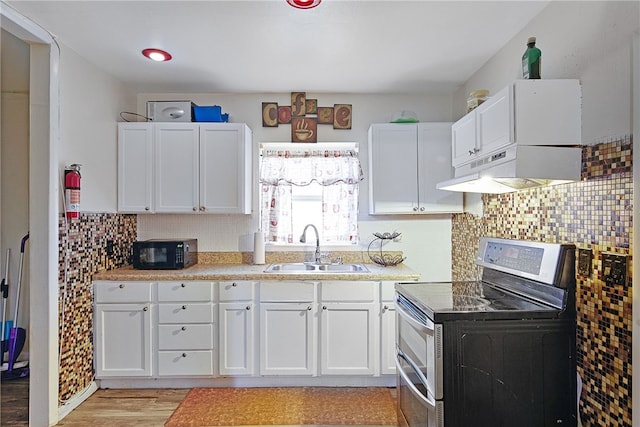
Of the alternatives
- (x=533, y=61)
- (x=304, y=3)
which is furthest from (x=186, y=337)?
(x=533, y=61)

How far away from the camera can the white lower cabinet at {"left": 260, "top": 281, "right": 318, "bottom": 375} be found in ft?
8.87

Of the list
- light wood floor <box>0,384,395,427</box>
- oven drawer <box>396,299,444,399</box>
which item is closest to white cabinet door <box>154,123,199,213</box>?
light wood floor <box>0,384,395,427</box>

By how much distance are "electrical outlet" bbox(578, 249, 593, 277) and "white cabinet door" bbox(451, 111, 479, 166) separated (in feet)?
2.38

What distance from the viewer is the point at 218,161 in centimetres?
300

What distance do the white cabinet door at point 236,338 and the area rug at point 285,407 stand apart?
184mm

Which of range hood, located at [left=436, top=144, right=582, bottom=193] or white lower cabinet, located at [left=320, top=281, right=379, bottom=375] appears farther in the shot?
white lower cabinet, located at [left=320, top=281, right=379, bottom=375]

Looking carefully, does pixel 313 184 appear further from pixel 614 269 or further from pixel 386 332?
pixel 614 269

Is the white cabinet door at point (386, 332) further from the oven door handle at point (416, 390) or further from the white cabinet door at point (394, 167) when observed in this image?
the white cabinet door at point (394, 167)

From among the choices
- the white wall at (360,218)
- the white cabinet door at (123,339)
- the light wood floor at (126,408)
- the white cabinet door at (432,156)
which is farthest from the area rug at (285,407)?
the white cabinet door at (432,156)

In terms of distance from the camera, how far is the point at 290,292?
271cm

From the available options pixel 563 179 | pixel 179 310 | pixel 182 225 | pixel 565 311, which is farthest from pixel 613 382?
pixel 182 225

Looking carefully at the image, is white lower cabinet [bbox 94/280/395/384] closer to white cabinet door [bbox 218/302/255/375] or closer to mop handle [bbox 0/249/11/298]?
white cabinet door [bbox 218/302/255/375]

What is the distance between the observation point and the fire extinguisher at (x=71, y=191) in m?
2.37

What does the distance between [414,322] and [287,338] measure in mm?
1202
